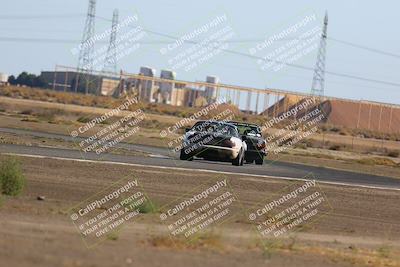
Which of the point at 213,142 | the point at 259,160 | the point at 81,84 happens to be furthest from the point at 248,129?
the point at 81,84

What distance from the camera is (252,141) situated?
1486 inches

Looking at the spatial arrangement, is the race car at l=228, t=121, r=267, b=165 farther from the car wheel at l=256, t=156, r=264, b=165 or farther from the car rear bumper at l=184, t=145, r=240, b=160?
the car rear bumper at l=184, t=145, r=240, b=160

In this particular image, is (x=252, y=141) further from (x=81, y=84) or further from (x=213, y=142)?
(x=81, y=84)

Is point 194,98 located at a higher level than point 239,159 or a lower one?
higher

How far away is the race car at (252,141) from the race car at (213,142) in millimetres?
2240

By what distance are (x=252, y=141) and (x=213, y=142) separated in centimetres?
423

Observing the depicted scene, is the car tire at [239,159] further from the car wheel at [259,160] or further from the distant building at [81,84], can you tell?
the distant building at [81,84]

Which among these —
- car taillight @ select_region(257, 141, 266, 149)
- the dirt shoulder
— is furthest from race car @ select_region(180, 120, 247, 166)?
the dirt shoulder

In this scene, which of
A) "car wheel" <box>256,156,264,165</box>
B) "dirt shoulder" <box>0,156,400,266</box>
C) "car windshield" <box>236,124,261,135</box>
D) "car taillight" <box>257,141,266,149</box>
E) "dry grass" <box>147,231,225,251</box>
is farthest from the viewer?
"car wheel" <box>256,156,264,165</box>

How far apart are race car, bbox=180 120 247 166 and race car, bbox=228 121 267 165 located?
7.35ft

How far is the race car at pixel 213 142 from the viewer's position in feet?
111

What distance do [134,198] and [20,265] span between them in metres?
10.2

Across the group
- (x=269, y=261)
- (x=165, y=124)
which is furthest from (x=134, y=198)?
(x=165, y=124)

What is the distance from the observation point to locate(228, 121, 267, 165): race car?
3753 centimetres
